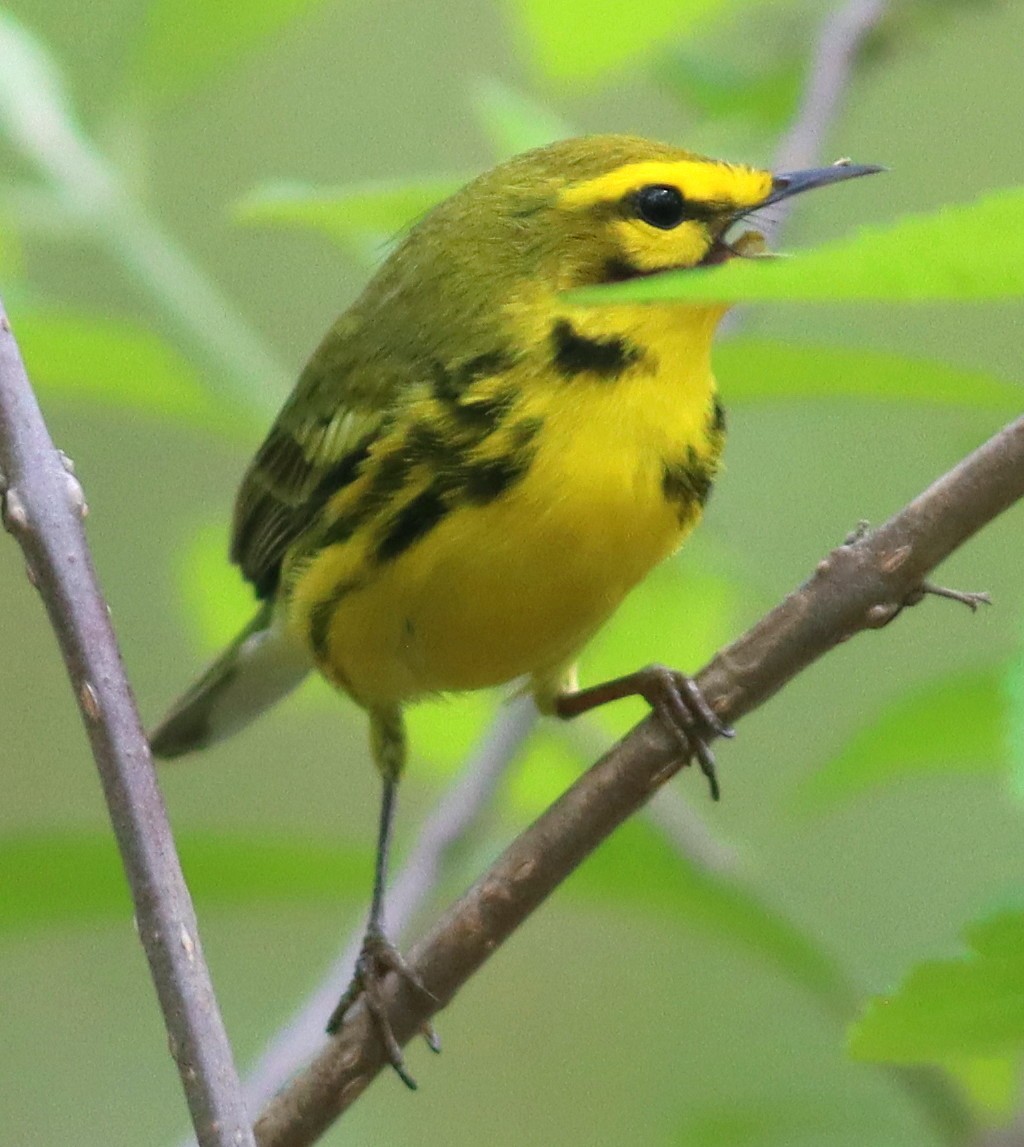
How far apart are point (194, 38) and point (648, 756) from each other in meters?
1.52

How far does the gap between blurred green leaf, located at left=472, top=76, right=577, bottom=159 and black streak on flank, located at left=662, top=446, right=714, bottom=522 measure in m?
0.50

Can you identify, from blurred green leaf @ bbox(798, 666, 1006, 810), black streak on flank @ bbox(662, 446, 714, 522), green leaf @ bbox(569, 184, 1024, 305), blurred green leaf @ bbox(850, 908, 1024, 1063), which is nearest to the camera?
green leaf @ bbox(569, 184, 1024, 305)

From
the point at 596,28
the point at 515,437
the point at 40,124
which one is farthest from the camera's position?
the point at 40,124

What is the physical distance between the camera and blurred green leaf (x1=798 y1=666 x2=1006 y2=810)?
220 cm

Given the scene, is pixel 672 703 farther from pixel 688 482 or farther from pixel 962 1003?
pixel 962 1003

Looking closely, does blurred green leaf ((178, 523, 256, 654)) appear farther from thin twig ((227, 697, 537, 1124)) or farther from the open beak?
the open beak

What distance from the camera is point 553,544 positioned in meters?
2.27

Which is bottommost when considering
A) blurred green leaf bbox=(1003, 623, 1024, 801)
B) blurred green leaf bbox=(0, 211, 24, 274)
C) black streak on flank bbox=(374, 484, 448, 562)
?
black streak on flank bbox=(374, 484, 448, 562)

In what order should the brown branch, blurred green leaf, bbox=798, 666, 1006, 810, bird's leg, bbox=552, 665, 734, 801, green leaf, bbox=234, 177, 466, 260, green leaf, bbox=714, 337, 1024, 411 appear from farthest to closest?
blurred green leaf, bbox=798, 666, 1006, 810
green leaf, bbox=234, 177, 466, 260
bird's leg, bbox=552, 665, 734, 801
green leaf, bbox=714, 337, 1024, 411
the brown branch

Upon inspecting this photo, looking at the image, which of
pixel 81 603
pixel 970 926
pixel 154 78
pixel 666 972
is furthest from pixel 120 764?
pixel 666 972

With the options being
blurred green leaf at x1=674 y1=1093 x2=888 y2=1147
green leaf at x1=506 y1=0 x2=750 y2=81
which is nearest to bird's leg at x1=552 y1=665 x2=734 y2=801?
blurred green leaf at x1=674 y1=1093 x2=888 y2=1147

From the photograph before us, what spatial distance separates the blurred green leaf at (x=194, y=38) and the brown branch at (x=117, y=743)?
1.17 meters

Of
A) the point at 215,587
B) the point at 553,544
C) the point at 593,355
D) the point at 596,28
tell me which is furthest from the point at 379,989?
the point at 596,28

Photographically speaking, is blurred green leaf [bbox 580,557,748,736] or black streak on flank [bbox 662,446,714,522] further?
blurred green leaf [bbox 580,557,748,736]
